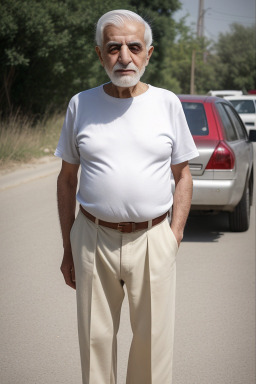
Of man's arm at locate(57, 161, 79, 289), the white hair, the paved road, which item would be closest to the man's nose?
the white hair

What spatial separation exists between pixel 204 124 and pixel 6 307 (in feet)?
11.9

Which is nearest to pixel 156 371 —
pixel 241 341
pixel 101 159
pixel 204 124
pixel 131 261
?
pixel 131 261

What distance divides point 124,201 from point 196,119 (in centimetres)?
524

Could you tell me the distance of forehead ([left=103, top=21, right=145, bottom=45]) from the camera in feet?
8.96

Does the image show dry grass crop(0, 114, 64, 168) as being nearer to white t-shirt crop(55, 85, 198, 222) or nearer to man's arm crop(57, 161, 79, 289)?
man's arm crop(57, 161, 79, 289)

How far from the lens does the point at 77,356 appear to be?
4.23 meters

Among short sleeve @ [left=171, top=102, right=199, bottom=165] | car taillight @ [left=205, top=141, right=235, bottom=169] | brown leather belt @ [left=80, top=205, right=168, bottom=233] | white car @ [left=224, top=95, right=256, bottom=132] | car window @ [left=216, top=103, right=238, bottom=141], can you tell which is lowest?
white car @ [left=224, top=95, right=256, bottom=132]

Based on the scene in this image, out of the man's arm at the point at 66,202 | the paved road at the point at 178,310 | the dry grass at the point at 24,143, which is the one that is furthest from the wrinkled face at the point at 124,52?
the dry grass at the point at 24,143

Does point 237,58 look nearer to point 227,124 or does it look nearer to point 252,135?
point 252,135

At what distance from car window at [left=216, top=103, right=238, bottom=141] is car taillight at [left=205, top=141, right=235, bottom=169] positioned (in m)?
0.37

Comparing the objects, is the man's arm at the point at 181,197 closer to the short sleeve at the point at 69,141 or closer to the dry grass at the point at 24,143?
the short sleeve at the point at 69,141

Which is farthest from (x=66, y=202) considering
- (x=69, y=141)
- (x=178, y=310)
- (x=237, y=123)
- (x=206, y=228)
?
(x=237, y=123)

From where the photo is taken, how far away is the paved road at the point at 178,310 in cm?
404

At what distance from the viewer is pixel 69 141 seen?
283cm
